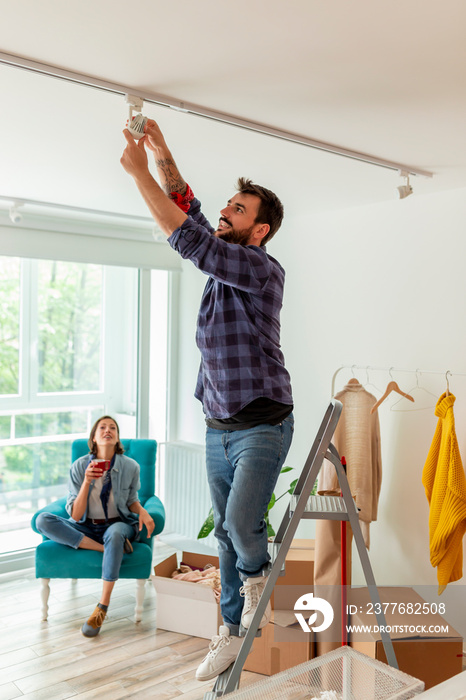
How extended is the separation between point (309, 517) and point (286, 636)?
125 cm

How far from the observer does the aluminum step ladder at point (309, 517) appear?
1.88m

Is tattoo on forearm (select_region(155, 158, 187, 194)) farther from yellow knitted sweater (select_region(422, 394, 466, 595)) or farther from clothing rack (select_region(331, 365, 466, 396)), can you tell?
yellow knitted sweater (select_region(422, 394, 466, 595))

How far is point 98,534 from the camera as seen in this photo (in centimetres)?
366

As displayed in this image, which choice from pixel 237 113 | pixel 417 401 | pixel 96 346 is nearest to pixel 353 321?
pixel 417 401

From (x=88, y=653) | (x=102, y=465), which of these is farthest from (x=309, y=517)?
(x=102, y=465)

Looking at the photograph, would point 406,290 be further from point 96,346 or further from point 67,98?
point 96,346

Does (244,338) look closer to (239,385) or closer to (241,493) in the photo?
(239,385)

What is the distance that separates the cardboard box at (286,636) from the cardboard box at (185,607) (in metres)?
0.36

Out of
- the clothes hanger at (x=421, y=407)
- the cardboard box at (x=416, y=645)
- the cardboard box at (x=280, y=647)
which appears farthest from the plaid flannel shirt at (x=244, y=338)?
the clothes hanger at (x=421, y=407)

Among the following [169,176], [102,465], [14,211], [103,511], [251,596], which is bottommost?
[103,511]

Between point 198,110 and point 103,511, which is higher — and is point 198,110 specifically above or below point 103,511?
above

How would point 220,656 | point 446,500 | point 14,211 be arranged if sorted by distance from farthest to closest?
point 14,211 < point 446,500 < point 220,656

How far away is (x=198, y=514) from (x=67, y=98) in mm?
3349

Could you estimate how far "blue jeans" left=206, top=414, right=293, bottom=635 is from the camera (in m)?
1.90
